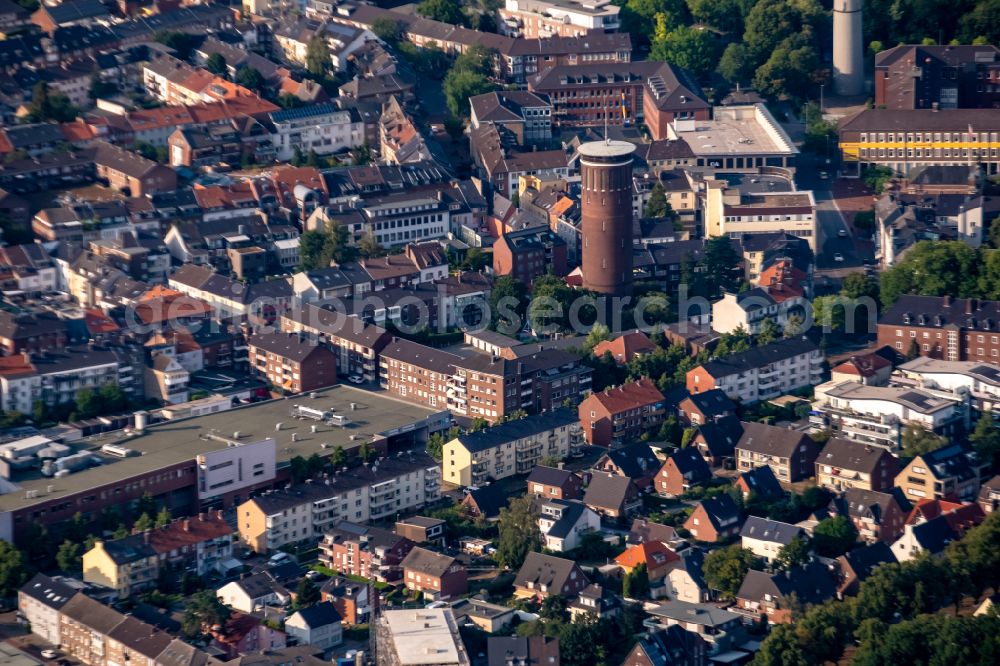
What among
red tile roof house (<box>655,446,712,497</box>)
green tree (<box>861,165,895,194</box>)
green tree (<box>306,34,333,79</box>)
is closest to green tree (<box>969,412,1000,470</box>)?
red tile roof house (<box>655,446,712,497</box>)

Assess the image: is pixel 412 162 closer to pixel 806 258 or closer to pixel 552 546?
pixel 806 258

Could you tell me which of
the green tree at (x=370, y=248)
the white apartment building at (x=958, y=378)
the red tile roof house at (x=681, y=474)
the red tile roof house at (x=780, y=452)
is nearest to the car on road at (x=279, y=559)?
the red tile roof house at (x=681, y=474)

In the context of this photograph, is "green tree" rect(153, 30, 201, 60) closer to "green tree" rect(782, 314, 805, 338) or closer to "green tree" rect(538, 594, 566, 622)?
"green tree" rect(782, 314, 805, 338)

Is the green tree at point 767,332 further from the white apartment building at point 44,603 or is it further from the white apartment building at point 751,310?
the white apartment building at point 44,603

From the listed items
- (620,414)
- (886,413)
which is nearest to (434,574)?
(620,414)

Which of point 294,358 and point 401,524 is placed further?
point 294,358

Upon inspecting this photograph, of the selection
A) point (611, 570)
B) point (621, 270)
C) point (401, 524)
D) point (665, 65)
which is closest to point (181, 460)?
point (401, 524)
